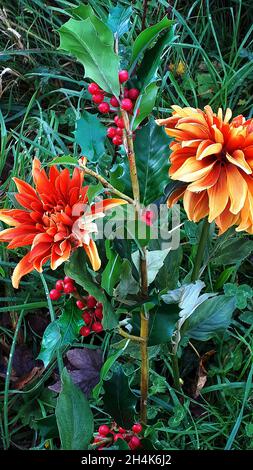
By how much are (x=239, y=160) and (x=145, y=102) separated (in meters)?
0.13

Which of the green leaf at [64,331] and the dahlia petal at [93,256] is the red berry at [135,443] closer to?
the green leaf at [64,331]

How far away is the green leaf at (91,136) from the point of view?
26.9 inches

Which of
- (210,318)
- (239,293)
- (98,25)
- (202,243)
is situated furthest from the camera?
(239,293)

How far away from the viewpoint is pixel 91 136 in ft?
2.27

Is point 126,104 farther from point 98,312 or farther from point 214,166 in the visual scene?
point 98,312

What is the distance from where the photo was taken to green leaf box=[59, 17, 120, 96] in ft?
1.84

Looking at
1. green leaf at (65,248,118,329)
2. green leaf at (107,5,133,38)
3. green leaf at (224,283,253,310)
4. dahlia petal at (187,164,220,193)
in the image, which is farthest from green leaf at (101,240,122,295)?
green leaf at (224,283,253,310)

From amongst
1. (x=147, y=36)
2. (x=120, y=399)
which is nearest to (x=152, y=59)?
(x=147, y=36)

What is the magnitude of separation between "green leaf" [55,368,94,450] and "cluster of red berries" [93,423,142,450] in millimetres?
50

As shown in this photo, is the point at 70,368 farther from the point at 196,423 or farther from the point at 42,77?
the point at 42,77

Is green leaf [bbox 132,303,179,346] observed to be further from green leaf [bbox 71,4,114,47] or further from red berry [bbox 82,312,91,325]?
green leaf [bbox 71,4,114,47]

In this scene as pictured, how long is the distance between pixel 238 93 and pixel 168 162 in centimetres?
77

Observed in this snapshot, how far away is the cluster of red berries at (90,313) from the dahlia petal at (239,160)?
0.74 feet

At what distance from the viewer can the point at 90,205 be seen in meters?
0.59
